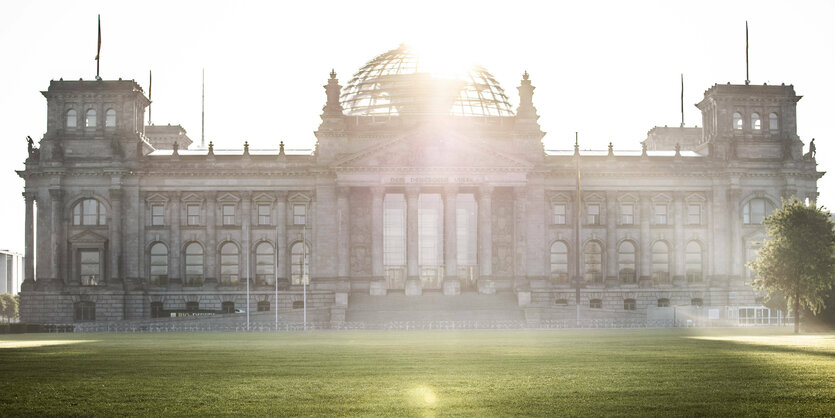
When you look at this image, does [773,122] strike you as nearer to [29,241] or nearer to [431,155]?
[431,155]

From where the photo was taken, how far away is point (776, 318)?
97438 millimetres

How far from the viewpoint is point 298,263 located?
109 metres

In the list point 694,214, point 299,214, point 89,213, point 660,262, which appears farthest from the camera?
point 694,214

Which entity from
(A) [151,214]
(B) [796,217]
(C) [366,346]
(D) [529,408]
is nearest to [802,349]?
(C) [366,346]

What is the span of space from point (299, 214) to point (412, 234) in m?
12.8

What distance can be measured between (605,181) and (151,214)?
4584cm

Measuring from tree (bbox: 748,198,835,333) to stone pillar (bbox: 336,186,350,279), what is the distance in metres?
41.7

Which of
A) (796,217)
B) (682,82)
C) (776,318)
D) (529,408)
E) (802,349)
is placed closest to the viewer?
(529,408)

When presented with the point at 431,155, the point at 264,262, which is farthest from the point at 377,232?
the point at 264,262

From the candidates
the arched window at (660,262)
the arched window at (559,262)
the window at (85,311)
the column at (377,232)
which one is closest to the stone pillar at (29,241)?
the window at (85,311)

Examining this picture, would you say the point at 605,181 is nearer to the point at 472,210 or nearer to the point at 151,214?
the point at 472,210

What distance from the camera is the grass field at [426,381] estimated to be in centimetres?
2642

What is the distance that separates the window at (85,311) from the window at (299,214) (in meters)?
21.1

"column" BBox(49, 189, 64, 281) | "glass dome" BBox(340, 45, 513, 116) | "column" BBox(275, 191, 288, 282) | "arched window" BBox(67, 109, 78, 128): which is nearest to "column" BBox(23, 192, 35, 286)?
"column" BBox(49, 189, 64, 281)
